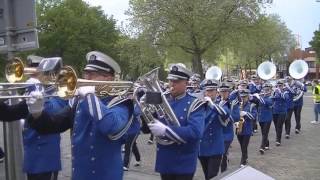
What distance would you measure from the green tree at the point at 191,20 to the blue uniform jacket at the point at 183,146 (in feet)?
76.5

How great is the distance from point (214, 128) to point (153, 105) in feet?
8.46

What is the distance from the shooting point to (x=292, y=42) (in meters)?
73.0

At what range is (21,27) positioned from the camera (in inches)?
200

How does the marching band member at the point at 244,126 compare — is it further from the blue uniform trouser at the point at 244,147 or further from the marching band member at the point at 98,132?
the marching band member at the point at 98,132

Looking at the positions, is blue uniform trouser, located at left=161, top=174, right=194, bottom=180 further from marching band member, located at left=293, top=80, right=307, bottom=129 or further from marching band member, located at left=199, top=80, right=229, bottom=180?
marching band member, located at left=293, top=80, right=307, bottom=129

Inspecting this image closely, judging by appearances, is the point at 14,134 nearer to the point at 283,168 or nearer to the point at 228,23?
the point at 283,168

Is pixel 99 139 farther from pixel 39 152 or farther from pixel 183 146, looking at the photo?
pixel 39 152

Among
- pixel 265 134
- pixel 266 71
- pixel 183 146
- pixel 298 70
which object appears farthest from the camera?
pixel 298 70

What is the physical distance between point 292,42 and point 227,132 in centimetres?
6625

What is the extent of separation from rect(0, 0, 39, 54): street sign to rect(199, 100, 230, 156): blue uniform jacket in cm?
325

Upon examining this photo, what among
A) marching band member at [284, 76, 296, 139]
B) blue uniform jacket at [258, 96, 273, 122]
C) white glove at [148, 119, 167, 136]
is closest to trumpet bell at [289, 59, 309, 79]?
marching band member at [284, 76, 296, 139]

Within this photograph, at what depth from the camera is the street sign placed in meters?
5.04

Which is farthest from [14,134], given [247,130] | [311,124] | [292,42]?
[292,42]

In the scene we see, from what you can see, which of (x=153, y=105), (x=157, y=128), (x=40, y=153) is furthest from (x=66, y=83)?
(x=40, y=153)
